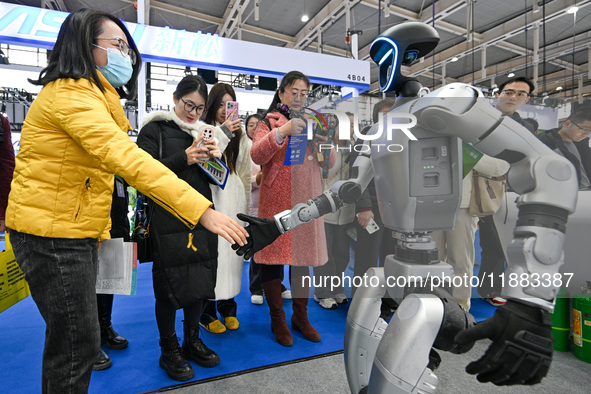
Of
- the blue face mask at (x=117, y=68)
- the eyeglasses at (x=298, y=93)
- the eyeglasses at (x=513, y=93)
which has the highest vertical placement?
the blue face mask at (x=117, y=68)

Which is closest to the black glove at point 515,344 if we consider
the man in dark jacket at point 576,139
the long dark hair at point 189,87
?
the man in dark jacket at point 576,139

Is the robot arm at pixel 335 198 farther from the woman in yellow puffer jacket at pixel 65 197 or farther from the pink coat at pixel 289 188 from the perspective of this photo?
the woman in yellow puffer jacket at pixel 65 197

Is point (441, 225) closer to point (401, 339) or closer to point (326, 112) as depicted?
point (401, 339)

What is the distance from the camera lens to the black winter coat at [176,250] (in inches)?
57.7

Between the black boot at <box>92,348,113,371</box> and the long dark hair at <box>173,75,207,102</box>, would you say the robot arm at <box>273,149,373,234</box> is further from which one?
the black boot at <box>92,348,113,371</box>

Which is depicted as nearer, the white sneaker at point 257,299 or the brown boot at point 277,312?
the brown boot at point 277,312

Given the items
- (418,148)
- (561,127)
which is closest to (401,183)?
(418,148)

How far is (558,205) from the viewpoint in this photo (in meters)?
0.79

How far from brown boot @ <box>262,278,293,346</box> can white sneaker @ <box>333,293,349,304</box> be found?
1.42 feet

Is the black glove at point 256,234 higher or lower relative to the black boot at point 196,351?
A: higher

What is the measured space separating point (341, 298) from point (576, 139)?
2.94 ft

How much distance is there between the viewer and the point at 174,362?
63.8 inches

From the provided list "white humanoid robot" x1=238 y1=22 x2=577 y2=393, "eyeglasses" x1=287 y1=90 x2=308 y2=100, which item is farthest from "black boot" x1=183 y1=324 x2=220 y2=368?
"eyeglasses" x1=287 y1=90 x2=308 y2=100

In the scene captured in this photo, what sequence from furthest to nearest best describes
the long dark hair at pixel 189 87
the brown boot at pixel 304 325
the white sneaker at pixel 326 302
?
the brown boot at pixel 304 325 → the long dark hair at pixel 189 87 → the white sneaker at pixel 326 302
